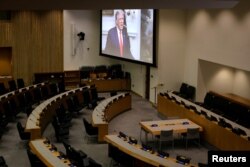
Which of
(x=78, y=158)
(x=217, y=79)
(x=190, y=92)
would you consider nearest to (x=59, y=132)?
(x=78, y=158)

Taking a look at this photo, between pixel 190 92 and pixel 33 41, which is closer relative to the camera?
pixel 190 92

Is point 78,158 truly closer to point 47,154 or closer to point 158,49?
point 47,154

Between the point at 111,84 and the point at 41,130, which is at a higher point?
the point at 111,84

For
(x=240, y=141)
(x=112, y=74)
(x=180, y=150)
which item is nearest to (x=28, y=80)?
(x=112, y=74)

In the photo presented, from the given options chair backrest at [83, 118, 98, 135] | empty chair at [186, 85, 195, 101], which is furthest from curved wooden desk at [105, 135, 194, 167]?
empty chair at [186, 85, 195, 101]

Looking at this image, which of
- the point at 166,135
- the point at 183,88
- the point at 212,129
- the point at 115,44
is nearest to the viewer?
the point at 166,135

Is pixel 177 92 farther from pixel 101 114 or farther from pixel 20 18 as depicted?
pixel 20 18

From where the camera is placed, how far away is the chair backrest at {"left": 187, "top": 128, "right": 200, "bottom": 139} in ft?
46.3

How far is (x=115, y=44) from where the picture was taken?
72.6 ft

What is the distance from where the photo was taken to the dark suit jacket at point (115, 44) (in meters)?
21.4

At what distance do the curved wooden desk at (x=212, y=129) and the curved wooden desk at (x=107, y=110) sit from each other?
79.6 inches

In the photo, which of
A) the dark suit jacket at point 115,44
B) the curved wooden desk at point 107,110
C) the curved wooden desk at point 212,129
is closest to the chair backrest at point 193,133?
the curved wooden desk at point 212,129

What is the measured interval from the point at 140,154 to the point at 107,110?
588 centimetres

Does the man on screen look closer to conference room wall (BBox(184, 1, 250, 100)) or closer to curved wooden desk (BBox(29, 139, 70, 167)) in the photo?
conference room wall (BBox(184, 1, 250, 100))
